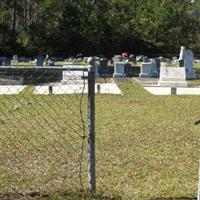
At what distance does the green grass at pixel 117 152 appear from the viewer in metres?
6.20

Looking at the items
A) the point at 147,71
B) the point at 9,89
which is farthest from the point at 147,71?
the point at 9,89

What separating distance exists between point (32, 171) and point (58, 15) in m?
53.4

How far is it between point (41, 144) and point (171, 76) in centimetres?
1440

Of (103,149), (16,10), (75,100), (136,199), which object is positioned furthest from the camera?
(16,10)

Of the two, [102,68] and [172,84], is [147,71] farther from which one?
[172,84]

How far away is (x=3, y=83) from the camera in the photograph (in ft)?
69.4

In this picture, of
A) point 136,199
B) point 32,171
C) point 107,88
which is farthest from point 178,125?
point 107,88

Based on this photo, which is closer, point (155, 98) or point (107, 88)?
point (155, 98)

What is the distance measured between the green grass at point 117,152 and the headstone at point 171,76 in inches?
307

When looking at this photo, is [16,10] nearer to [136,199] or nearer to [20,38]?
[20,38]

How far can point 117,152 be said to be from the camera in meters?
8.29

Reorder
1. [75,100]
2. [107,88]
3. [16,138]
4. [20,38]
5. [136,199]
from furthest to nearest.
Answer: [20,38] < [107,88] < [75,100] < [16,138] < [136,199]

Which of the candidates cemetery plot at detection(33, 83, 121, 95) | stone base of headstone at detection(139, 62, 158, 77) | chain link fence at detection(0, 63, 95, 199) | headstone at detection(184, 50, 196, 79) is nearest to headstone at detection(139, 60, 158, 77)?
stone base of headstone at detection(139, 62, 158, 77)

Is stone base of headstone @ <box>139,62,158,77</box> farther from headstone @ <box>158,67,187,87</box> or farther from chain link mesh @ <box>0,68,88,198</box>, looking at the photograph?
chain link mesh @ <box>0,68,88,198</box>
